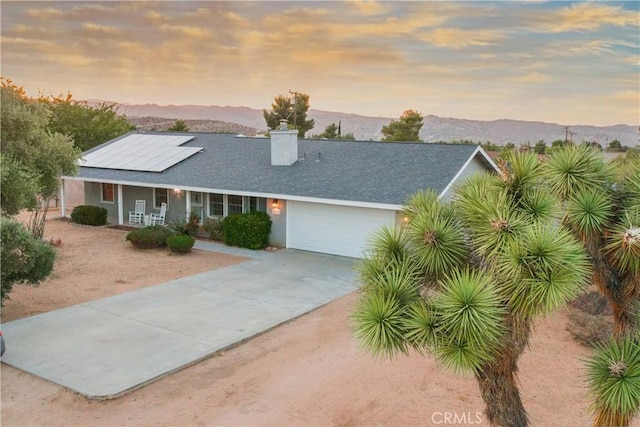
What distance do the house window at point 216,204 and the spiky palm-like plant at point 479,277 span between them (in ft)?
51.5

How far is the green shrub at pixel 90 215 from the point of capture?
75.9 feet

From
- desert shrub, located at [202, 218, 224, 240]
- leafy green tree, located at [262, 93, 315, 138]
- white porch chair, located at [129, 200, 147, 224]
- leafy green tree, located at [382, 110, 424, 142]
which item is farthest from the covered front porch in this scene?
leafy green tree, located at [262, 93, 315, 138]

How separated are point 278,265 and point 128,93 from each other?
3125 centimetres

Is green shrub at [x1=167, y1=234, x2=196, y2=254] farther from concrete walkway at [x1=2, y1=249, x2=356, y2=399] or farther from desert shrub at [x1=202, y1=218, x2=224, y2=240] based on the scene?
concrete walkway at [x1=2, y1=249, x2=356, y2=399]

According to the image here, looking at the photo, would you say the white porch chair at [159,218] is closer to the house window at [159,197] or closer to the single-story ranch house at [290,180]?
the single-story ranch house at [290,180]

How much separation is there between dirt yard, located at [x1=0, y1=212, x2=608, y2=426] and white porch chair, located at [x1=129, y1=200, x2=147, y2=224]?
37.4ft

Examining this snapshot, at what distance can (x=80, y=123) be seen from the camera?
32.8 metres

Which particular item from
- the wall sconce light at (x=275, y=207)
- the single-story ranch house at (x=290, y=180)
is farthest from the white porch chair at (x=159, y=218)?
the wall sconce light at (x=275, y=207)

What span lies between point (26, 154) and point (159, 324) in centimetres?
629

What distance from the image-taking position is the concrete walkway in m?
9.01

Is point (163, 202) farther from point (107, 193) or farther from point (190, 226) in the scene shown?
point (107, 193)

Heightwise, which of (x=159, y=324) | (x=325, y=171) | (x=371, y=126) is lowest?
(x=159, y=324)

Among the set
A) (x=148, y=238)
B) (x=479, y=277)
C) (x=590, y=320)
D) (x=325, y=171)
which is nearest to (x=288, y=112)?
(x=325, y=171)

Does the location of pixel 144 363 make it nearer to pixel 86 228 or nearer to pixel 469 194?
pixel 469 194
